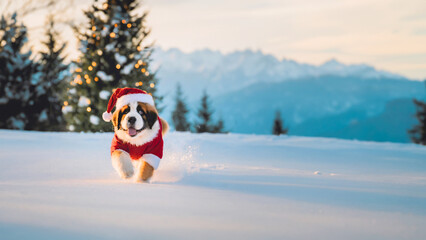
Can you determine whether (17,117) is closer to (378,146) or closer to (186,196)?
(378,146)

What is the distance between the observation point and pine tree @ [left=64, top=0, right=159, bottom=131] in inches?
488

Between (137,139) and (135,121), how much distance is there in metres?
0.23

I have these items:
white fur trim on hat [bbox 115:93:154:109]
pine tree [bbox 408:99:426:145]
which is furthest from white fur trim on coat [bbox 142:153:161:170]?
pine tree [bbox 408:99:426:145]

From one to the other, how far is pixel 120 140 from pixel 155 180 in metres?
0.46

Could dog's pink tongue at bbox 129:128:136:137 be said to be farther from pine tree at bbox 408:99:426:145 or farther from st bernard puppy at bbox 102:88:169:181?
pine tree at bbox 408:99:426:145

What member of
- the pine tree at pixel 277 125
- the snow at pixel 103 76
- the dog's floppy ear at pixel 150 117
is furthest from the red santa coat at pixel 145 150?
the pine tree at pixel 277 125

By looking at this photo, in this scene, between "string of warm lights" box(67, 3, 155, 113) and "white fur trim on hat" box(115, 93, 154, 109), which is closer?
"white fur trim on hat" box(115, 93, 154, 109)

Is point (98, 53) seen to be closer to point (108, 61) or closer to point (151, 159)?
point (108, 61)

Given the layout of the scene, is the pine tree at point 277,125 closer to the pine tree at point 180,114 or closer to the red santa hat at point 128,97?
the pine tree at point 180,114

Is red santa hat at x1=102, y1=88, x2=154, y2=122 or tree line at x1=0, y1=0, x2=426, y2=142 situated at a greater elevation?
tree line at x1=0, y1=0, x2=426, y2=142

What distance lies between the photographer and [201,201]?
2586mm

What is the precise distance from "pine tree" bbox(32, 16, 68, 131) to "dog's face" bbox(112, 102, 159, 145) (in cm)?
1421

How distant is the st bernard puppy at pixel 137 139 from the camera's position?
132 inches

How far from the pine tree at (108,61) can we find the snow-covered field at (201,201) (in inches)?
286
